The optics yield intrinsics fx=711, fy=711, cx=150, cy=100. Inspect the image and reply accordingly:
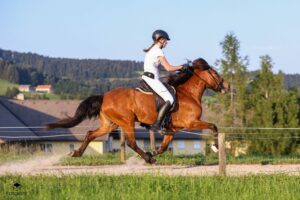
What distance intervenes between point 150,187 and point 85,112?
4.88 meters

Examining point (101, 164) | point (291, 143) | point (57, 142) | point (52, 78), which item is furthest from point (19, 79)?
point (101, 164)

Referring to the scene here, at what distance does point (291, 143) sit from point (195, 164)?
1032 inches

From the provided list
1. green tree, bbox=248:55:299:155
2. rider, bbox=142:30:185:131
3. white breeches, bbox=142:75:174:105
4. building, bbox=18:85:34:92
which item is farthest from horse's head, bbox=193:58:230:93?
building, bbox=18:85:34:92

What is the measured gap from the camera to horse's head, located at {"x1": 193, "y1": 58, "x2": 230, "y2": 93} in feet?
54.8

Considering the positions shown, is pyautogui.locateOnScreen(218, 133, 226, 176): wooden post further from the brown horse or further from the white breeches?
the white breeches

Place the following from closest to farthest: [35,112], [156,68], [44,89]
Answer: [156,68]
[35,112]
[44,89]

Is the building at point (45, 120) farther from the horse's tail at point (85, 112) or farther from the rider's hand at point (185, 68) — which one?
the rider's hand at point (185, 68)

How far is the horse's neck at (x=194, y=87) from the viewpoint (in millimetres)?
16359

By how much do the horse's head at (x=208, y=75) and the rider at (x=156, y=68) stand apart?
1279 mm

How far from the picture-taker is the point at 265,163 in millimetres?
18391

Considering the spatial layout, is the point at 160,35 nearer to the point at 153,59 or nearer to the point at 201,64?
the point at 153,59

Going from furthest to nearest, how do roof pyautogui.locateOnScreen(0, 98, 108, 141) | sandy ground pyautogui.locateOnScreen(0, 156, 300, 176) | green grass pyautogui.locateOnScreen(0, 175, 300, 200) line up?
roof pyautogui.locateOnScreen(0, 98, 108, 141) → sandy ground pyautogui.locateOnScreen(0, 156, 300, 176) → green grass pyautogui.locateOnScreen(0, 175, 300, 200)

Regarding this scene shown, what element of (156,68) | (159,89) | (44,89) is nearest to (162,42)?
(156,68)

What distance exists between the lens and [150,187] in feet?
39.2
